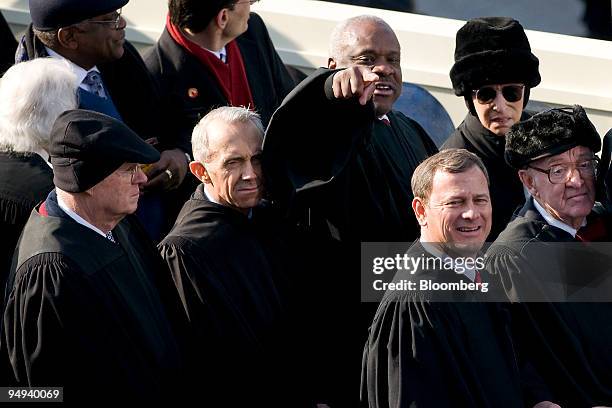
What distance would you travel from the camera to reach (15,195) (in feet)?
18.2

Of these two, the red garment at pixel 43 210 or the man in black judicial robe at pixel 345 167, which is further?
the man in black judicial robe at pixel 345 167

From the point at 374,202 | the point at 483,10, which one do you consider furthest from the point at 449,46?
the point at 374,202

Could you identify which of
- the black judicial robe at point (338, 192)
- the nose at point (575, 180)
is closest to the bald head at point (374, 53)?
the black judicial robe at point (338, 192)

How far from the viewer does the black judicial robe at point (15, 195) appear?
5.50 meters

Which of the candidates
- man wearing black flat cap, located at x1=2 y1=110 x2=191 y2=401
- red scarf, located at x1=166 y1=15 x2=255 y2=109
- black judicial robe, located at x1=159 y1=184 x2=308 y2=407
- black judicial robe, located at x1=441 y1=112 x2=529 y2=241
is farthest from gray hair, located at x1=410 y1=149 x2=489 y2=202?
red scarf, located at x1=166 y1=15 x2=255 y2=109

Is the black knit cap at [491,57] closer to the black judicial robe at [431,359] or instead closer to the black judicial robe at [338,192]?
the black judicial robe at [338,192]

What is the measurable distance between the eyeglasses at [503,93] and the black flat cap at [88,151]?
217 centimetres

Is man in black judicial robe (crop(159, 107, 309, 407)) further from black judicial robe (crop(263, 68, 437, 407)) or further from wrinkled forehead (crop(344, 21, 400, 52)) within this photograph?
wrinkled forehead (crop(344, 21, 400, 52))

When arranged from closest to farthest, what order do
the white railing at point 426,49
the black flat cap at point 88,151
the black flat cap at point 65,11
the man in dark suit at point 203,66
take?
the black flat cap at point 88,151 < the black flat cap at point 65,11 < the man in dark suit at point 203,66 < the white railing at point 426,49

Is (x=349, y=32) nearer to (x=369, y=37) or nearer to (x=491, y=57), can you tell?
(x=369, y=37)

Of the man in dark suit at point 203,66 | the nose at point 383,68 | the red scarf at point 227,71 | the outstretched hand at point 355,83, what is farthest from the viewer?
the red scarf at point 227,71

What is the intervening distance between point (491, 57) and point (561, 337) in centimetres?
162

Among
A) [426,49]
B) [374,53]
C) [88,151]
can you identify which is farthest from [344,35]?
[426,49]

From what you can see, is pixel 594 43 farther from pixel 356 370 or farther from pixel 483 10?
pixel 356 370
